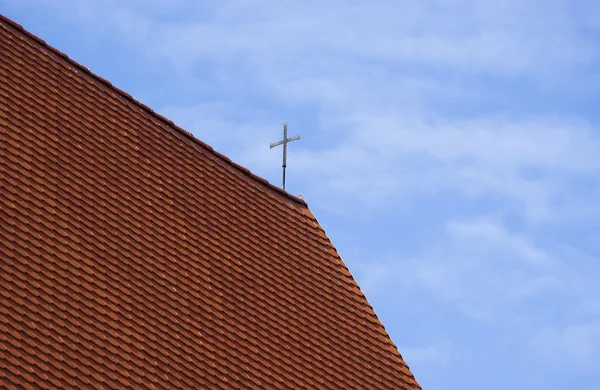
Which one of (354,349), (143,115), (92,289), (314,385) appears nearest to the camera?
(92,289)

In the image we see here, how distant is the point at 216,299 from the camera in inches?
659

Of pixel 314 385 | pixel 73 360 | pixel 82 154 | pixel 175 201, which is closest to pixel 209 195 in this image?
pixel 175 201

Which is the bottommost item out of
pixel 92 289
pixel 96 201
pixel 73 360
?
pixel 73 360

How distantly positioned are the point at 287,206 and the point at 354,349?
2.78 metres

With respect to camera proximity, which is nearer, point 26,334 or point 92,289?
point 26,334

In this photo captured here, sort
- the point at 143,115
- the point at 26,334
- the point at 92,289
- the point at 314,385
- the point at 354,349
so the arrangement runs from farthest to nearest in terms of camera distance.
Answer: the point at 143,115 → the point at 354,349 → the point at 314,385 → the point at 92,289 → the point at 26,334

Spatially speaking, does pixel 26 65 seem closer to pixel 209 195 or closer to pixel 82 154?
pixel 82 154

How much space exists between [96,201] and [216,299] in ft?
6.21

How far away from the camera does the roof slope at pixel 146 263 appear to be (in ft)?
48.4

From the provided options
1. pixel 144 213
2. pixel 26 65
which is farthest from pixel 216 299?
pixel 26 65

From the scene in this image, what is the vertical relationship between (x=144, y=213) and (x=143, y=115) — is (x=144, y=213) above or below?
below

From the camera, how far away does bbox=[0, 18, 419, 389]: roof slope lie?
14.8m

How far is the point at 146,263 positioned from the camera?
1645 centimetres

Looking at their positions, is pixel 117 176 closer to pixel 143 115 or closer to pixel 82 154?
pixel 82 154
